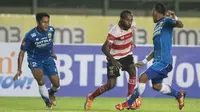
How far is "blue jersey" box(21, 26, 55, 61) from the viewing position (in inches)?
579

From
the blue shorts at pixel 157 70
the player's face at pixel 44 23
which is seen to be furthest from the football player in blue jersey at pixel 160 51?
the player's face at pixel 44 23

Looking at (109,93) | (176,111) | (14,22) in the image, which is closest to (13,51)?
(109,93)

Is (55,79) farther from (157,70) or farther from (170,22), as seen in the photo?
(170,22)

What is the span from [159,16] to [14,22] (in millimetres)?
10858

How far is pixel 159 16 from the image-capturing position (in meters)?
13.4

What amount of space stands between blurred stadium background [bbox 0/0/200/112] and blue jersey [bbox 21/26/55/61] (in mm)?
1089

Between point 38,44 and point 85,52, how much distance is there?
4865 mm

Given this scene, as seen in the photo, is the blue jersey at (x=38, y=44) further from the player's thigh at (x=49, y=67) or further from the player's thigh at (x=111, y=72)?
the player's thigh at (x=111, y=72)

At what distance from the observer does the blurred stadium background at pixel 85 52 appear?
17.8 meters

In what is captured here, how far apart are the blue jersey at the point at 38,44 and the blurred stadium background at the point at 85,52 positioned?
42.9 inches

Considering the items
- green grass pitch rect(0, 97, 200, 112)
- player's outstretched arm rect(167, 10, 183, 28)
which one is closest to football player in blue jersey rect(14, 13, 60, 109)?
green grass pitch rect(0, 97, 200, 112)

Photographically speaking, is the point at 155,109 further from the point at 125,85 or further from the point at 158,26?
the point at 125,85

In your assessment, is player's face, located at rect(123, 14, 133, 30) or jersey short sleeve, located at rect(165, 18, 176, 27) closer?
jersey short sleeve, located at rect(165, 18, 176, 27)

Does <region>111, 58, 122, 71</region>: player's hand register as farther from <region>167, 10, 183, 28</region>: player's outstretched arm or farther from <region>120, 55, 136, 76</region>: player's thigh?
<region>167, 10, 183, 28</region>: player's outstretched arm
